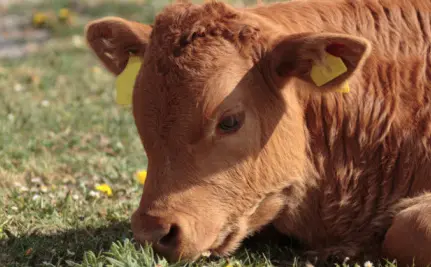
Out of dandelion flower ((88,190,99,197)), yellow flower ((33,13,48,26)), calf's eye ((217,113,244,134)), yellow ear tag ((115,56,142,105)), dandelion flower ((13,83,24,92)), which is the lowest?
yellow flower ((33,13,48,26))

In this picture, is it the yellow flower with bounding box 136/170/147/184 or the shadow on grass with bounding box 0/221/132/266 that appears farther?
the yellow flower with bounding box 136/170/147/184

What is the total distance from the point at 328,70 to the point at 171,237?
1.25 m

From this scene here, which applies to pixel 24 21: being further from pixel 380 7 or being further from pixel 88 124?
pixel 380 7

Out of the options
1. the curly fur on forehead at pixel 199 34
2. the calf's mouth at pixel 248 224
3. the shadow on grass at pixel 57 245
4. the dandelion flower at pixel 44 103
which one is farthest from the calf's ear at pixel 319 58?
the dandelion flower at pixel 44 103

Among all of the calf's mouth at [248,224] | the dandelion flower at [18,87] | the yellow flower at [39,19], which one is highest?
the calf's mouth at [248,224]

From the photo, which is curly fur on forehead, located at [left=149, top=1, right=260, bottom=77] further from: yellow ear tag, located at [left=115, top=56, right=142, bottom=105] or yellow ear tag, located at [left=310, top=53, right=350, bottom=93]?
yellow ear tag, located at [left=115, top=56, right=142, bottom=105]

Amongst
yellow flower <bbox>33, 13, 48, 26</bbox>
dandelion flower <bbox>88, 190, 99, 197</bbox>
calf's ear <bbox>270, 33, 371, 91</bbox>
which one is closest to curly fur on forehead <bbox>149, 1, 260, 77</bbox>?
calf's ear <bbox>270, 33, 371, 91</bbox>

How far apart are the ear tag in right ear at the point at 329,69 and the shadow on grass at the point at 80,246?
109 centimetres

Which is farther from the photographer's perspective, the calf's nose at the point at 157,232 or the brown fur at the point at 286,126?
the brown fur at the point at 286,126

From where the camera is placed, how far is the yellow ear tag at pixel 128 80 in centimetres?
502

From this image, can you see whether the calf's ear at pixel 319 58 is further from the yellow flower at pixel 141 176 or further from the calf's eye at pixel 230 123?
the yellow flower at pixel 141 176

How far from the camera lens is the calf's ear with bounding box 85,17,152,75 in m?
5.07

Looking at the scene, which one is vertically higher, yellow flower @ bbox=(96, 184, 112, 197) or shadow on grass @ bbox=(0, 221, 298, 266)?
shadow on grass @ bbox=(0, 221, 298, 266)

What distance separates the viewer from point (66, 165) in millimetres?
6781
